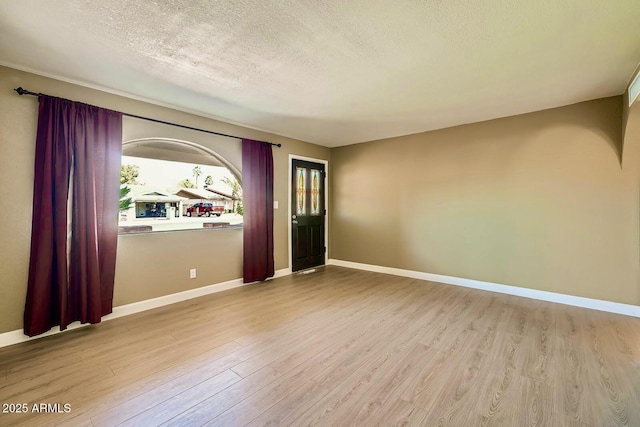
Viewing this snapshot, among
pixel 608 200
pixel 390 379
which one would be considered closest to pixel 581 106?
pixel 608 200

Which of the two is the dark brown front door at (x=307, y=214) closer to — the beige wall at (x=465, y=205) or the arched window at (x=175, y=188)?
the beige wall at (x=465, y=205)

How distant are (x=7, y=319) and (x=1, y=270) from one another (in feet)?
1.53

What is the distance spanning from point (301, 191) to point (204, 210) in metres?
1.89

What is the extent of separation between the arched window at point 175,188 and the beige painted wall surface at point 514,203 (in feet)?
9.02

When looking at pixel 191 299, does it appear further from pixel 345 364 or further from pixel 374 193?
pixel 374 193

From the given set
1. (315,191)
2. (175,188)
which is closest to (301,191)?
(315,191)

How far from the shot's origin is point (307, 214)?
5.54 metres

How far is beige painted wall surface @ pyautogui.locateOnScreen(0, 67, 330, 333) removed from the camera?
2.47 metres

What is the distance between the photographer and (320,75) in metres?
2.67

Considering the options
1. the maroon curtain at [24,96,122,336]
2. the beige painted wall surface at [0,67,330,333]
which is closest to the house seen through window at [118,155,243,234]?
the beige painted wall surface at [0,67,330,333]

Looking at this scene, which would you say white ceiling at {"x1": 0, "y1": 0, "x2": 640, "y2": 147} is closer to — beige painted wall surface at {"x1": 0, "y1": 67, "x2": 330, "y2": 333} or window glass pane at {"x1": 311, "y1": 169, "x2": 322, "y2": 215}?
beige painted wall surface at {"x1": 0, "y1": 67, "x2": 330, "y2": 333}

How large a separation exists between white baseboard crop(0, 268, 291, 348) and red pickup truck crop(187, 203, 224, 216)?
1.22 m

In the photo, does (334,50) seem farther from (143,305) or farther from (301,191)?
(143,305)

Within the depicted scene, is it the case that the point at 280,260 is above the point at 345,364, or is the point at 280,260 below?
above
